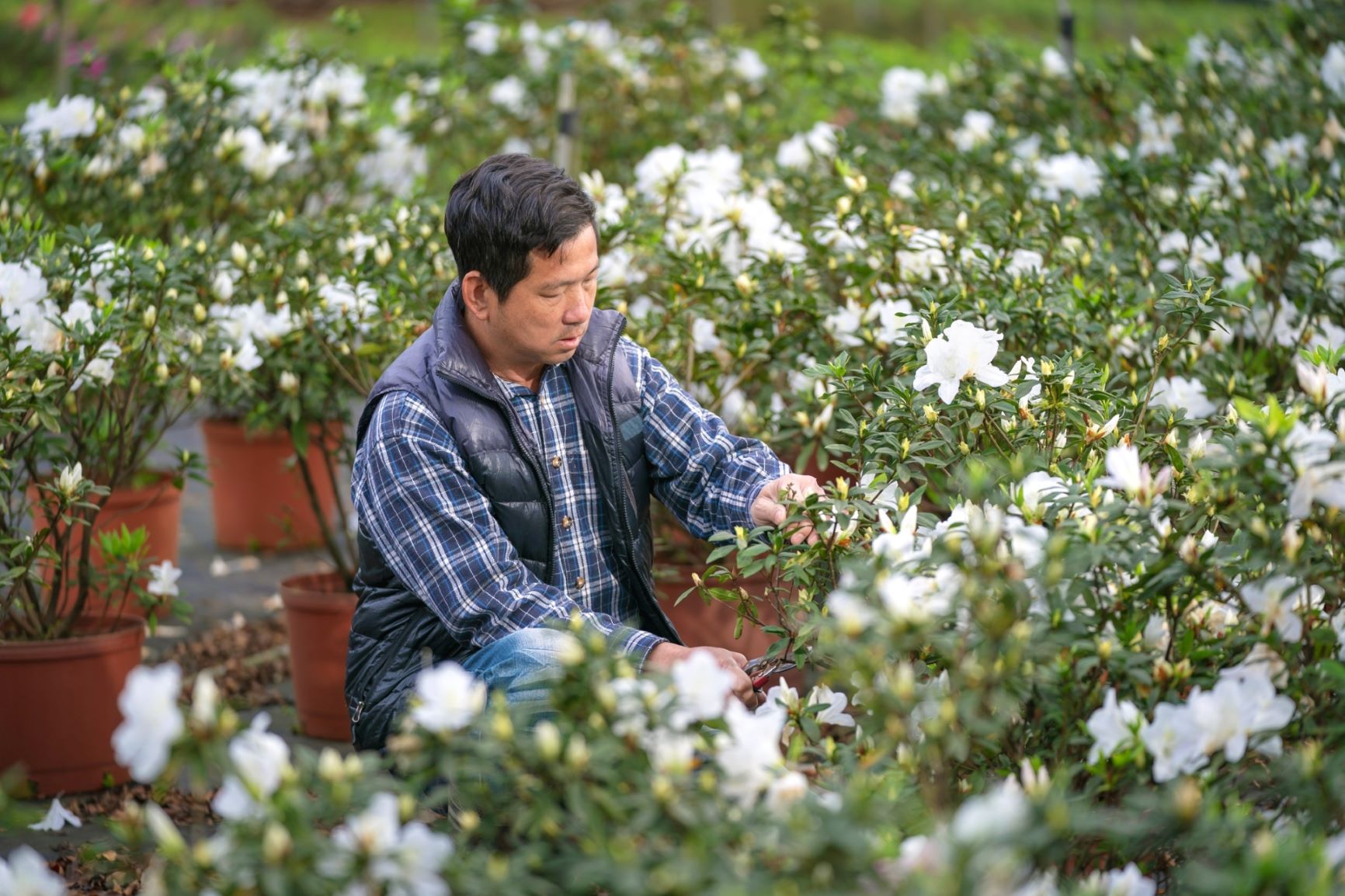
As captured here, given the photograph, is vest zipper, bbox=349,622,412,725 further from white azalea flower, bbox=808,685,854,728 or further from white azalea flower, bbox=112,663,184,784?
white azalea flower, bbox=112,663,184,784

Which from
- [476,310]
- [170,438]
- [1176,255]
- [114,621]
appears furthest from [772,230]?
[170,438]

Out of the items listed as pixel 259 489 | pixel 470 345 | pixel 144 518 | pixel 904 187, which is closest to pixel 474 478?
pixel 470 345

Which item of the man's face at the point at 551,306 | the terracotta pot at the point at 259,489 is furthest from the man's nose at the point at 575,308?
the terracotta pot at the point at 259,489

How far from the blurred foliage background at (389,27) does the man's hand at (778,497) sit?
2.76 metres

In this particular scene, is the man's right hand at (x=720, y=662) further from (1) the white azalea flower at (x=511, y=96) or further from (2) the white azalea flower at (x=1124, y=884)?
(1) the white azalea flower at (x=511, y=96)

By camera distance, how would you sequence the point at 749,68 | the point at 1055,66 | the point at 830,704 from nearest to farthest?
the point at 830,704 → the point at 1055,66 → the point at 749,68

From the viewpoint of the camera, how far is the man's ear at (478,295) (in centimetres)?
249

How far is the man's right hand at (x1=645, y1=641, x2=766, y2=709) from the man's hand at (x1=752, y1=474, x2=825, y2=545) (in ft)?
0.85

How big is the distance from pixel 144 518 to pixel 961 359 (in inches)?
107

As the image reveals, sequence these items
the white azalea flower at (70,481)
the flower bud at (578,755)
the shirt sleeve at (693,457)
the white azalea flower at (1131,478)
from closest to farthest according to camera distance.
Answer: the flower bud at (578,755)
the white azalea flower at (1131,478)
the shirt sleeve at (693,457)
the white azalea flower at (70,481)

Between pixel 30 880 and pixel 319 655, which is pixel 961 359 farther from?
pixel 319 655

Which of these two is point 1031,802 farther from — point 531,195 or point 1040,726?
point 531,195

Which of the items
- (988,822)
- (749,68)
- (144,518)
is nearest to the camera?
(988,822)

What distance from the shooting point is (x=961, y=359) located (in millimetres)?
2365
